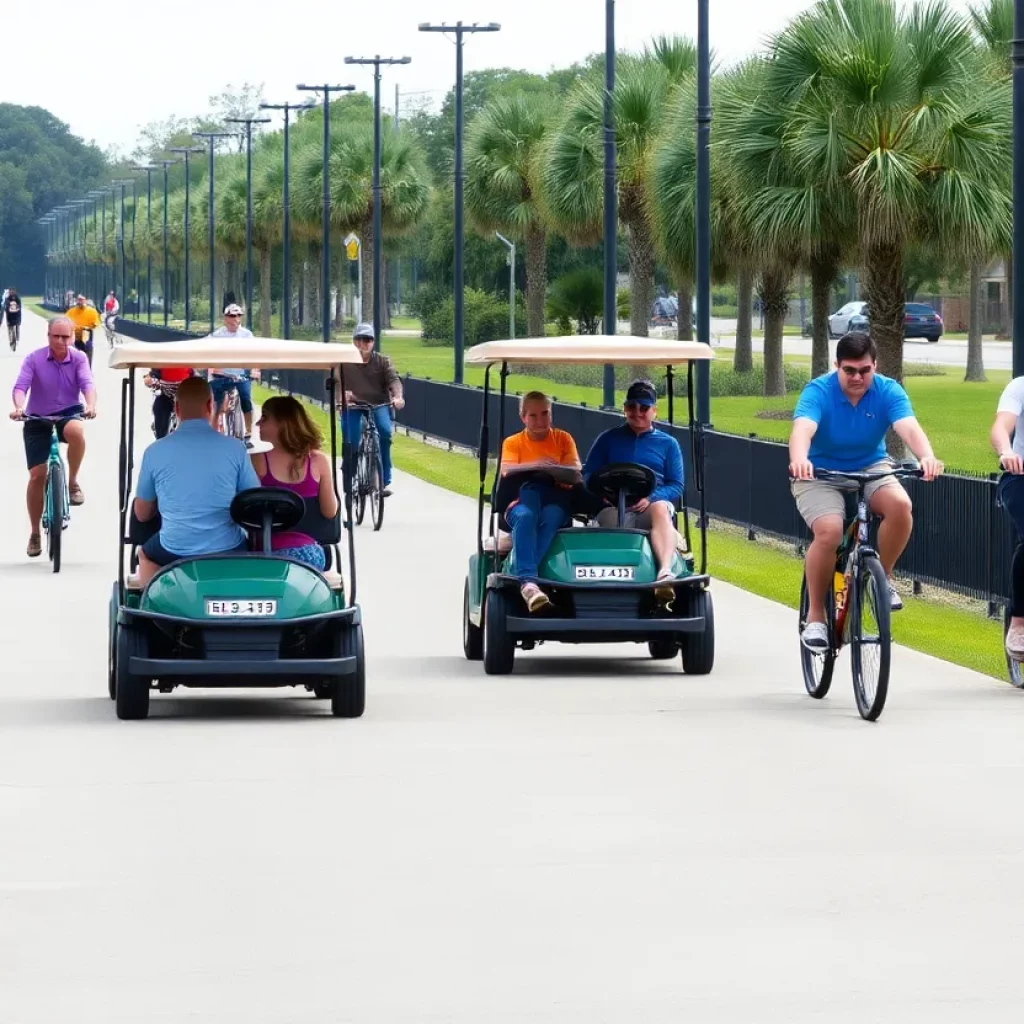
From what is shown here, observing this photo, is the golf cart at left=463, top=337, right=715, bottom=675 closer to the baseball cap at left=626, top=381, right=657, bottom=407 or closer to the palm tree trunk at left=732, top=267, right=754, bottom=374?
the baseball cap at left=626, top=381, right=657, bottom=407

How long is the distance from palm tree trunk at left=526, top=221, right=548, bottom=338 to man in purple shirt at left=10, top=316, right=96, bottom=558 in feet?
160

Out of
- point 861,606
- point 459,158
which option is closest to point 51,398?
point 861,606

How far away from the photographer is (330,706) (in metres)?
11.7

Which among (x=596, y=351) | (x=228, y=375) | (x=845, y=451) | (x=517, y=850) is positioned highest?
(x=596, y=351)

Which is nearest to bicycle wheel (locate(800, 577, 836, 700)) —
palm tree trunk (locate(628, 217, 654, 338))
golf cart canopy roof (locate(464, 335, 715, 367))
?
golf cart canopy roof (locate(464, 335, 715, 367))

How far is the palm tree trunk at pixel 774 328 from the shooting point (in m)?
49.7

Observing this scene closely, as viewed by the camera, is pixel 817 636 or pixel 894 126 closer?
pixel 817 636

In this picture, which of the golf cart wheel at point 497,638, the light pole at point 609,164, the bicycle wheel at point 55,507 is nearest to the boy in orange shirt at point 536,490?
the golf cart wheel at point 497,638

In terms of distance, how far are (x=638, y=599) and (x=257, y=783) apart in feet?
12.0

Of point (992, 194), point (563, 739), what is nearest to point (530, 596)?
point (563, 739)

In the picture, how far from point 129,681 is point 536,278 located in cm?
5959

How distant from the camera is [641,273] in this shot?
193ft

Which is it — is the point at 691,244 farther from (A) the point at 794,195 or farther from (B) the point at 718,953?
(B) the point at 718,953

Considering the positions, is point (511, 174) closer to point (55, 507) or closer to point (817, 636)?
point (55, 507)
